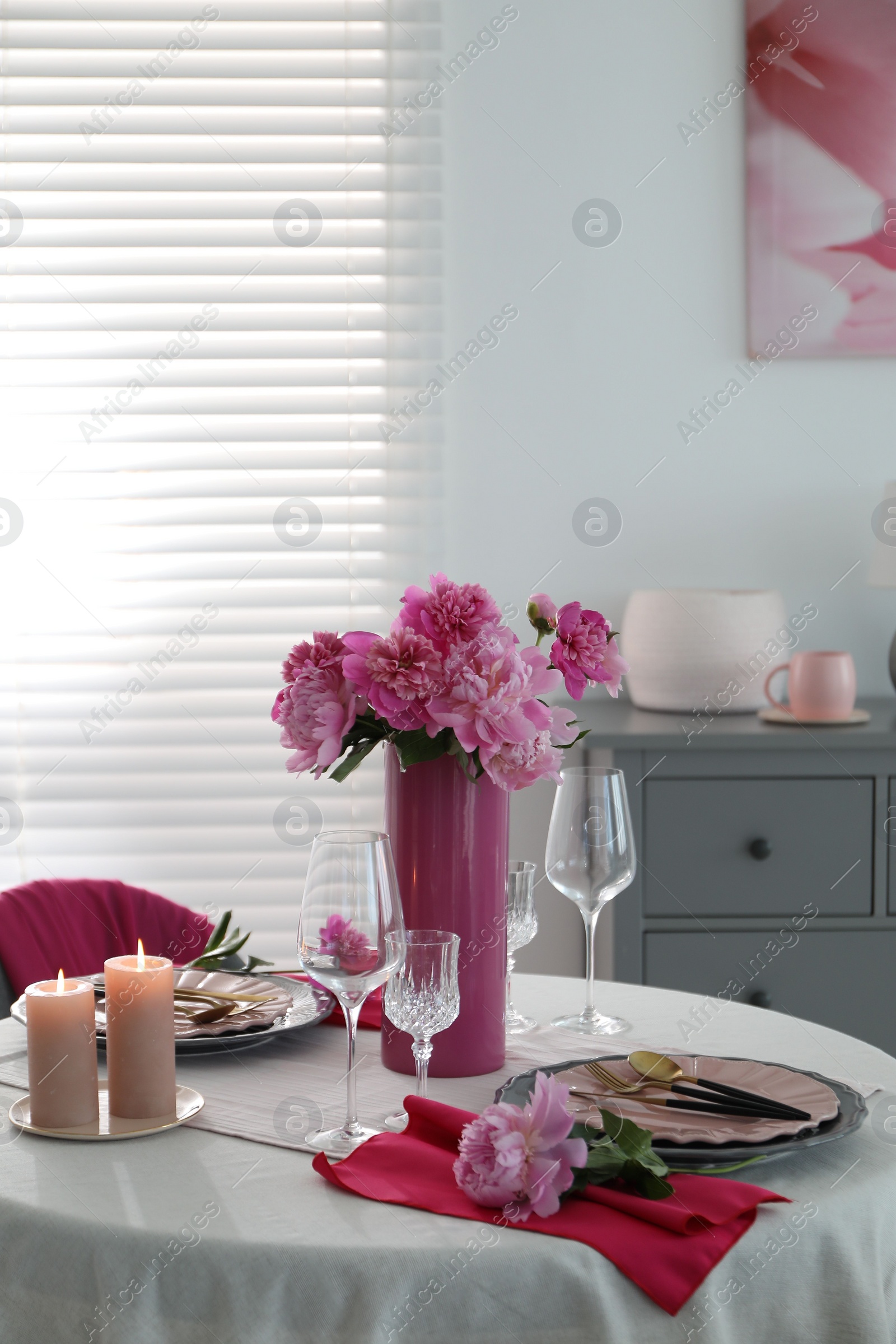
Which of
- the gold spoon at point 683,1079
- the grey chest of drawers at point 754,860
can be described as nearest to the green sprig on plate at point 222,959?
the gold spoon at point 683,1079

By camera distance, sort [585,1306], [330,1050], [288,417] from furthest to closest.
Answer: [288,417] < [330,1050] < [585,1306]

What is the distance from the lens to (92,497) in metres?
2.53

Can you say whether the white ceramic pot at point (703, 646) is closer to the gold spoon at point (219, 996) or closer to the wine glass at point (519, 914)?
the wine glass at point (519, 914)

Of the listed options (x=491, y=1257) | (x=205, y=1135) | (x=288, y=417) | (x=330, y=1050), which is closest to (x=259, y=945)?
(x=288, y=417)

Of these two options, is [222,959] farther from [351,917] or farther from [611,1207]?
[611,1207]

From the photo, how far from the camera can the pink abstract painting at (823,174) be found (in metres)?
2.50

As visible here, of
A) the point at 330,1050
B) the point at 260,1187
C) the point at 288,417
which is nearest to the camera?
the point at 260,1187

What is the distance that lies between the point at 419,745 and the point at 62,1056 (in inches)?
15.2

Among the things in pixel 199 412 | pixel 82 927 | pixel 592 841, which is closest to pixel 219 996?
pixel 592 841

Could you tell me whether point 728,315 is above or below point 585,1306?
above

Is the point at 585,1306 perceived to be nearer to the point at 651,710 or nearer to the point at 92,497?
the point at 651,710

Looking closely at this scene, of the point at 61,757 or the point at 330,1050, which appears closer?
the point at 330,1050

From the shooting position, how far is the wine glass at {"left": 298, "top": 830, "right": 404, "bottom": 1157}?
0.88m

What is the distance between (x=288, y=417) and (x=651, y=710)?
98 cm
